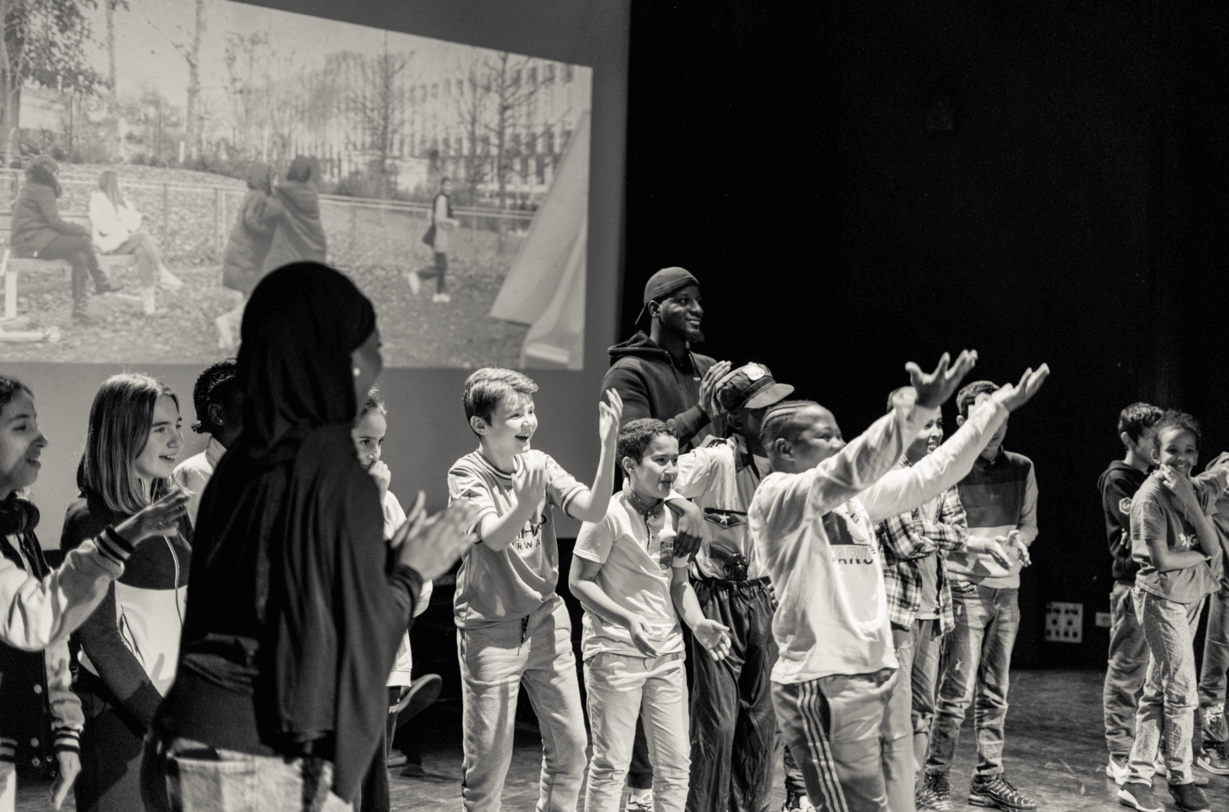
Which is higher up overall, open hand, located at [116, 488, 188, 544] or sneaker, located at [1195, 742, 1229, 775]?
open hand, located at [116, 488, 188, 544]

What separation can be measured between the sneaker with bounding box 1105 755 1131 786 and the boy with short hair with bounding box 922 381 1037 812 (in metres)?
0.37

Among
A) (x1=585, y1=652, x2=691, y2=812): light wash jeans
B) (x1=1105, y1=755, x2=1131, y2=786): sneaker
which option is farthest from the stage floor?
(x1=585, y1=652, x2=691, y2=812): light wash jeans

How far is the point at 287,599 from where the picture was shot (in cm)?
172

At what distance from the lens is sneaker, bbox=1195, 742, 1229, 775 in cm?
521

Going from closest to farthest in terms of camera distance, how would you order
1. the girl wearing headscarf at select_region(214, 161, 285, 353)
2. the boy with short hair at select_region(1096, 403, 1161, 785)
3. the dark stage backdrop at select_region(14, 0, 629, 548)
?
the boy with short hair at select_region(1096, 403, 1161, 785)
the dark stage backdrop at select_region(14, 0, 629, 548)
the girl wearing headscarf at select_region(214, 161, 285, 353)

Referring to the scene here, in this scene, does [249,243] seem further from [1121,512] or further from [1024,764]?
[1024,764]

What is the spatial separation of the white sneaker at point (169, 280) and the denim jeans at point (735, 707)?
2.92 metres

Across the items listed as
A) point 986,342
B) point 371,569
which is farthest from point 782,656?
point 986,342

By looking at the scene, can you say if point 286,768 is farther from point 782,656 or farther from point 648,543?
point 648,543

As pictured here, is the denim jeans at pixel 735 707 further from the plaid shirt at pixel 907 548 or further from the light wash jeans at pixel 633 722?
the plaid shirt at pixel 907 548

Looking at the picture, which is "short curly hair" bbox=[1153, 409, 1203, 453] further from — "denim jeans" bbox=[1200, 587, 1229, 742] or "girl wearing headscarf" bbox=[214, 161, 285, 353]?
"girl wearing headscarf" bbox=[214, 161, 285, 353]

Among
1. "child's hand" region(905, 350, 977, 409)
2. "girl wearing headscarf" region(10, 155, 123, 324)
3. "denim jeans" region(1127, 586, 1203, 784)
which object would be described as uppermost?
"girl wearing headscarf" region(10, 155, 123, 324)

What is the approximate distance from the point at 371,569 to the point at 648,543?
195 centimetres

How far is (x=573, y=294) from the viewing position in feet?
22.8
